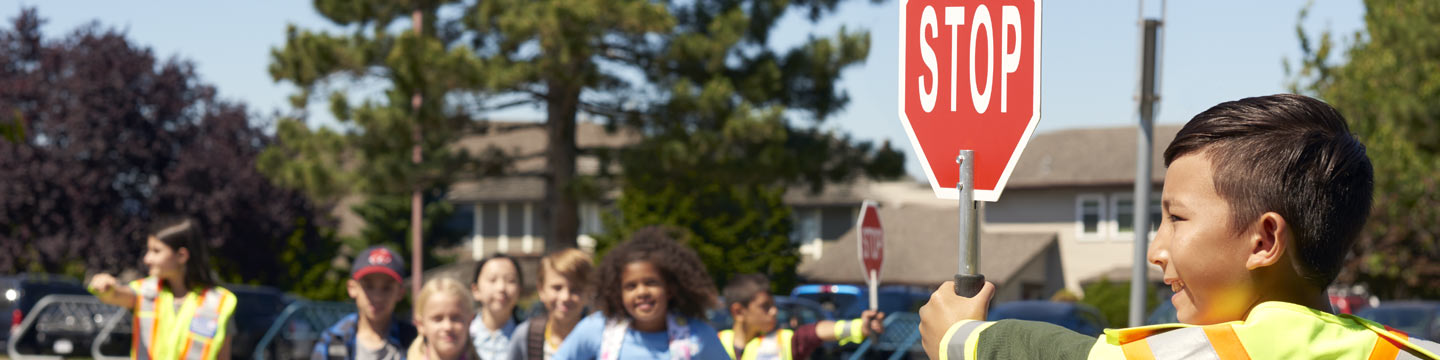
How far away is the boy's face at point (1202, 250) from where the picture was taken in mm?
1796

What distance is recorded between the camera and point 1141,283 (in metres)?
11.1

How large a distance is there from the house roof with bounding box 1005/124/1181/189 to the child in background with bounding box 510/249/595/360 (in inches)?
1647

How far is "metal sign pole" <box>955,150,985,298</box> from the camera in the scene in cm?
212

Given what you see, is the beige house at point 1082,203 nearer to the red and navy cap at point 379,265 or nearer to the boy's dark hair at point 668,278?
the red and navy cap at point 379,265

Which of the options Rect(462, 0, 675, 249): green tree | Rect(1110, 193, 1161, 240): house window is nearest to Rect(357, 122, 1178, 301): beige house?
Rect(1110, 193, 1161, 240): house window

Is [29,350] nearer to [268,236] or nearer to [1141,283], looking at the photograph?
[1141,283]

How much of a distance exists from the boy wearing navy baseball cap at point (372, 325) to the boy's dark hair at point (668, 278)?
1.04 meters

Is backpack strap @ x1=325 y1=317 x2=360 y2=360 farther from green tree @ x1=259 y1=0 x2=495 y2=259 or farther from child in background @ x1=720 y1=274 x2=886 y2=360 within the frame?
green tree @ x1=259 y1=0 x2=495 y2=259

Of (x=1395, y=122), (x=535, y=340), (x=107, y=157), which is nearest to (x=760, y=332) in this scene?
(x=535, y=340)

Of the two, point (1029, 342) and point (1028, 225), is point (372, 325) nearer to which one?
point (1029, 342)

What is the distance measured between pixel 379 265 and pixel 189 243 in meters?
0.76

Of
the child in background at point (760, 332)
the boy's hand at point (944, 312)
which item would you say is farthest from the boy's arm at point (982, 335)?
the child in background at point (760, 332)

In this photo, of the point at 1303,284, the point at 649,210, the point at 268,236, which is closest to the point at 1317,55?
the point at 649,210

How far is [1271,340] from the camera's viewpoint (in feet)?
5.64
